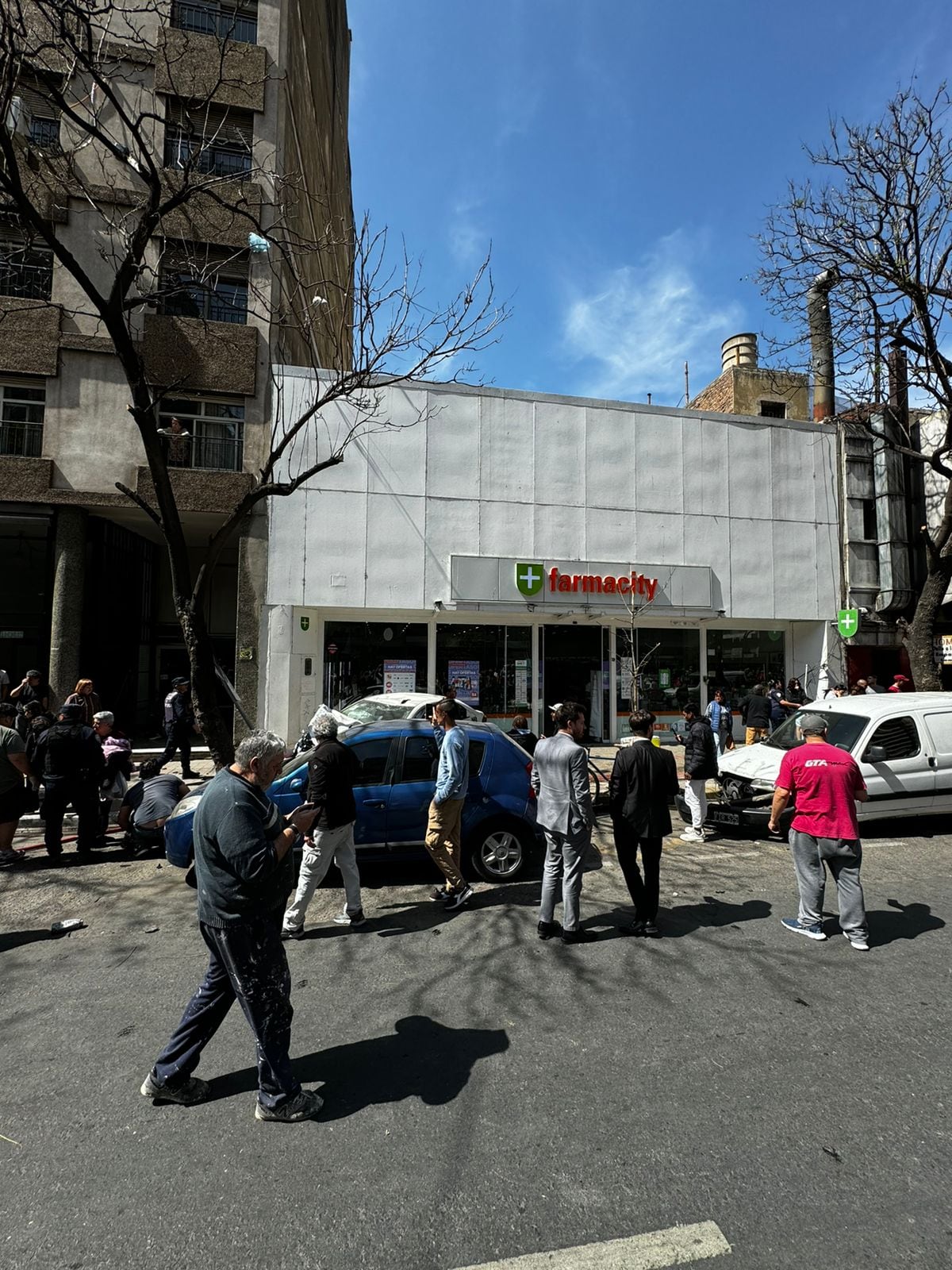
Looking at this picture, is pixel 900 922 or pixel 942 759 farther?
pixel 942 759

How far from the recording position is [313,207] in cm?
1947

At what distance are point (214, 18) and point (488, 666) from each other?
53.5 feet

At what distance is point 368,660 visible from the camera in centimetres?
1480

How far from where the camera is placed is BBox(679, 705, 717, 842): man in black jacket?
25.7 feet

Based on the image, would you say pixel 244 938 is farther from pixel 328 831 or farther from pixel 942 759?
pixel 942 759

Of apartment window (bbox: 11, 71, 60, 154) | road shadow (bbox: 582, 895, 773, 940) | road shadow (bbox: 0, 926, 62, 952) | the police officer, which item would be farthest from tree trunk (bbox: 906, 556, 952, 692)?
apartment window (bbox: 11, 71, 60, 154)

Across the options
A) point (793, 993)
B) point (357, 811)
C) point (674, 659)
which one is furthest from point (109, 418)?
point (793, 993)

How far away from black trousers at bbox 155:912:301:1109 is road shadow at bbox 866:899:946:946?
13.8 ft

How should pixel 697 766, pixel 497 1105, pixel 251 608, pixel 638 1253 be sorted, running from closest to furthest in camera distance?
pixel 638 1253
pixel 497 1105
pixel 697 766
pixel 251 608

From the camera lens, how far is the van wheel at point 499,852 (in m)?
6.22

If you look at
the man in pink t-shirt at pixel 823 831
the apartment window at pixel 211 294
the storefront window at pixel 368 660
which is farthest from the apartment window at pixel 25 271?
the man in pink t-shirt at pixel 823 831

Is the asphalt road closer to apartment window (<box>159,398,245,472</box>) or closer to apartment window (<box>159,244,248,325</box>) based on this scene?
apartment window (<box>159,398,245,472</box>)

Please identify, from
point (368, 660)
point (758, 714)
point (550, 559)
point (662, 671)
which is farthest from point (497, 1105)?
point (662, 671)

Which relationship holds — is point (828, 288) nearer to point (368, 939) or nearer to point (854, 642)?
point (854, 642)
